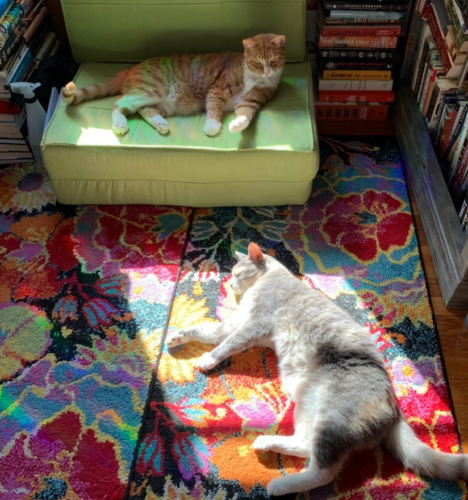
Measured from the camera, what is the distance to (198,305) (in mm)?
1971

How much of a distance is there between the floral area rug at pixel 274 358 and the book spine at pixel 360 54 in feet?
Result: 1.53

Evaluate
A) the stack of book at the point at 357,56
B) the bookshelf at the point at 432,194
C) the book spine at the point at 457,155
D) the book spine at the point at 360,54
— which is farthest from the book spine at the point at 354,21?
the book spine at the point at 457,155

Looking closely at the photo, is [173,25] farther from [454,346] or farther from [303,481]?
[303,481]

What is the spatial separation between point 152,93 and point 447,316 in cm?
158

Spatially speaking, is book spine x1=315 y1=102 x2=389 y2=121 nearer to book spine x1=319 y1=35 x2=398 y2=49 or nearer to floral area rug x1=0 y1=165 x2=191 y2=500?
book spine x1=319 y1=35 x2=398 y2=49

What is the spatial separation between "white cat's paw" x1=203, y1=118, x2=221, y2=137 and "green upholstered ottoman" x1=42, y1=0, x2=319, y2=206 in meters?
0.03

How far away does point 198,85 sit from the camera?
2369 millimetres

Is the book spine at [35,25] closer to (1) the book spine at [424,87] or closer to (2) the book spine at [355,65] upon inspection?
(2) the book spine at [355,65]

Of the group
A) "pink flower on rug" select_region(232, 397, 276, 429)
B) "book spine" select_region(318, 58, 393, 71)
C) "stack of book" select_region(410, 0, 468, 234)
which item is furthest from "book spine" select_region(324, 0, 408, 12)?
"pink flower on rug" select_region(232, 397, 276, 429)

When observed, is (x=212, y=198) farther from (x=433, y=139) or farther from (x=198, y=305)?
(x=433, y=139)

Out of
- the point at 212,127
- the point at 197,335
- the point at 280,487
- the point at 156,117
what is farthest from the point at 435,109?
the point at 280,487

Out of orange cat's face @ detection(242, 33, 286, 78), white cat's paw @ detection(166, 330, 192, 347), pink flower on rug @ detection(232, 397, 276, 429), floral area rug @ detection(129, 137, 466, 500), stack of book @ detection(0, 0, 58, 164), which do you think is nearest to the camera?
Answer: floral area rug @ detection(129, 137, 466, 500)

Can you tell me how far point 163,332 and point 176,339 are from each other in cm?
9

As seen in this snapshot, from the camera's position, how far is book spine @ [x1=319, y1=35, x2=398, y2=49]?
8.17ft
